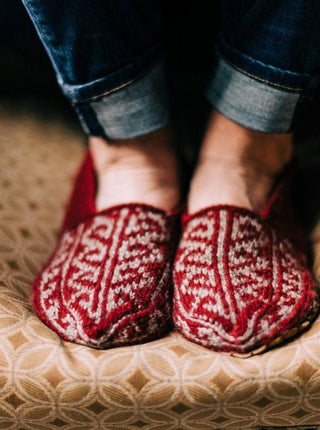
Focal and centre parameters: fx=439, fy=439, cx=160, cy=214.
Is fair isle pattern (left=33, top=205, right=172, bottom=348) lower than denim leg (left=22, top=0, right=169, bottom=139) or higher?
lower

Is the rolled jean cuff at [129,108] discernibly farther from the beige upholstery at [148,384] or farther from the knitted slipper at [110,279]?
the beige upholstery at [148,384]

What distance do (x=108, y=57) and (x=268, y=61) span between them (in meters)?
0.19

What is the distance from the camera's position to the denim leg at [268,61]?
0.49 m

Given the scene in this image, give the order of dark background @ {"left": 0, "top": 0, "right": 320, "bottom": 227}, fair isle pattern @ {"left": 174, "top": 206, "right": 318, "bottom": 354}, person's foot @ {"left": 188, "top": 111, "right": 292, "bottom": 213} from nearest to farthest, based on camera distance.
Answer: fair isle pattern @ {"left": 174, "top": 206, "right": 318, "bottom": 354} → person's foot @ {"left": 188, "top": 111, "right": 292, "bottom": 213} → dark background @ {"left": 0, "top": 0, "right": 320, "bottom": 227}

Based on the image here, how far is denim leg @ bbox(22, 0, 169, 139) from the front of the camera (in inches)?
19.2

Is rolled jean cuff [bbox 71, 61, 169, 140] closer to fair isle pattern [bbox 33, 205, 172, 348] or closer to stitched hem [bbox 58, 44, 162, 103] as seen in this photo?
stitched hem [bbox 58, 44, 162, 103]

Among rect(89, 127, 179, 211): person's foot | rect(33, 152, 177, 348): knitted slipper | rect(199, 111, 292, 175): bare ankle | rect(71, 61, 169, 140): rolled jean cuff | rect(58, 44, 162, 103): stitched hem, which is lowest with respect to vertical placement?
rect(33, 152, 177, 348): knitted slipper

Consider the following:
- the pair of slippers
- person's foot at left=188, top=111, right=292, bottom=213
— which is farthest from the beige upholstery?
person's foot at left=188, top=111, right=292, bottom=213

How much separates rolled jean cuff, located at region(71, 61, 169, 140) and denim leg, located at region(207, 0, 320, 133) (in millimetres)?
83

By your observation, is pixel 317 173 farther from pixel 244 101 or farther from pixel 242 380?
pixel 242 380

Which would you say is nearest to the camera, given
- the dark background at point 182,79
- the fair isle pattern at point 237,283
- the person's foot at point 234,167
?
the fair isle pattern at point 237,283

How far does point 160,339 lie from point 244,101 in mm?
314

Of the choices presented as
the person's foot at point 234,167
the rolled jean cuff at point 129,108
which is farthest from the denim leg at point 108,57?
the person's foot at point 234,167

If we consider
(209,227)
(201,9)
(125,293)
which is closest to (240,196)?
(209,227)
